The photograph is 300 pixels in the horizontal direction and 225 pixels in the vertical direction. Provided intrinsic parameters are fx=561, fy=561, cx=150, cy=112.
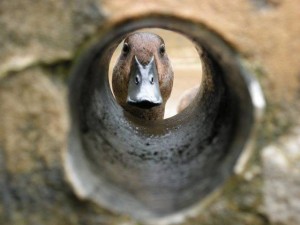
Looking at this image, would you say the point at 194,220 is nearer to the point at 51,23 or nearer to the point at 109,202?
the point at 109,202

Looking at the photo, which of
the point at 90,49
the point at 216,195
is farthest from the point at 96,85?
the point at 216,195

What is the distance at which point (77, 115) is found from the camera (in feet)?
5.41

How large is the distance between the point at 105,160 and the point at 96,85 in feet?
1.48

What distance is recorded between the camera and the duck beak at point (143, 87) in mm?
3150

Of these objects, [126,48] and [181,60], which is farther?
[181,60]

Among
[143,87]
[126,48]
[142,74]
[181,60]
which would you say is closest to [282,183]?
[143,87]

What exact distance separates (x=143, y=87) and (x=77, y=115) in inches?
68.8

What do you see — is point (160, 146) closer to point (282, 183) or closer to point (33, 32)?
point (282, 183)

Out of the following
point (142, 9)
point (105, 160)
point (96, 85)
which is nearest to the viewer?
point (142, 9)

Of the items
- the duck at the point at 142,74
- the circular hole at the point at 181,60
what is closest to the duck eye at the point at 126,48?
the duck at the point at 142,74

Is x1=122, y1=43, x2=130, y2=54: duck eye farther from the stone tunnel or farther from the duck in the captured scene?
the stone tunnel

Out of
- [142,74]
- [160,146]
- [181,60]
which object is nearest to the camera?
[160,146]

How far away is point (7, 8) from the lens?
1.44 m

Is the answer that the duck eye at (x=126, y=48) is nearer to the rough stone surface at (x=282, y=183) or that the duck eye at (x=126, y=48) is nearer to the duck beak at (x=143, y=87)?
the duck beak at (x=143, y=87)
